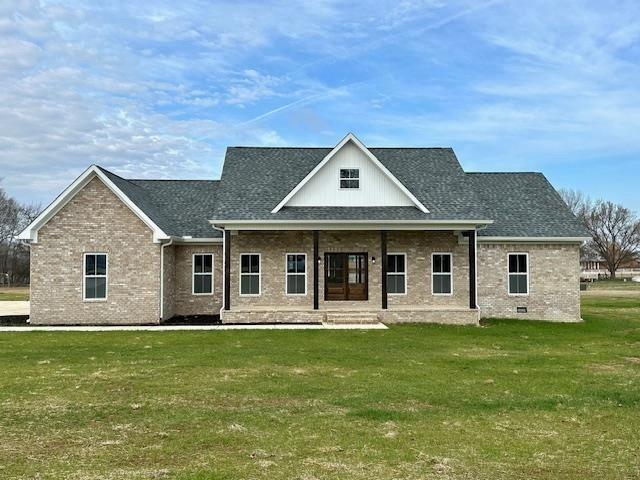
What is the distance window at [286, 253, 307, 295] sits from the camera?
22.2 metres

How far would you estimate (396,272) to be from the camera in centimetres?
2244

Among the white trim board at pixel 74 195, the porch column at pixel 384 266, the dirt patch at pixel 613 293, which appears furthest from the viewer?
the dirt patch at pixel 613 293

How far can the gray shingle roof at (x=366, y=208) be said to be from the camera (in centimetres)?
2100

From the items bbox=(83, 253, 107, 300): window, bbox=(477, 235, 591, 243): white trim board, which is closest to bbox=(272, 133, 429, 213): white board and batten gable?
bbox=(477, 235, 591, 243): white trim board

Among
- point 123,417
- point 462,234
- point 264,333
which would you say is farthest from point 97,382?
point 462,234

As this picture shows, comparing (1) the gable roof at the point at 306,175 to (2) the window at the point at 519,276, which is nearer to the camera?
(1) the gable roof at the point at 306,175

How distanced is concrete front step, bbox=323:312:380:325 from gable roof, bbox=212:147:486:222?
10.7ft

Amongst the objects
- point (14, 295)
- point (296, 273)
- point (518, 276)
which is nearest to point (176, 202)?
point (296, 273)

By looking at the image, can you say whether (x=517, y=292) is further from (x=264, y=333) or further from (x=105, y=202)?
(x=105, y=202)

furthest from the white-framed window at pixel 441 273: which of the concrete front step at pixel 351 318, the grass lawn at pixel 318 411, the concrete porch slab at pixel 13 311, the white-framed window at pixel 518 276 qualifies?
the concrete porch slab at pixel 13 311

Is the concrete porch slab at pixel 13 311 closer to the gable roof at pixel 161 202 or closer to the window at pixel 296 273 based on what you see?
the gable roof at pixel 161 202

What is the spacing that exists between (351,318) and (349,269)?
285 centimetres

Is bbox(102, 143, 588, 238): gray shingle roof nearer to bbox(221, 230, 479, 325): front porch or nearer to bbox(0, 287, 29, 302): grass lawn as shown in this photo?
bbox(221, 230, 479, 325): front porch

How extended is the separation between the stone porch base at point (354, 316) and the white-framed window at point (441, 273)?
2.01 metres
